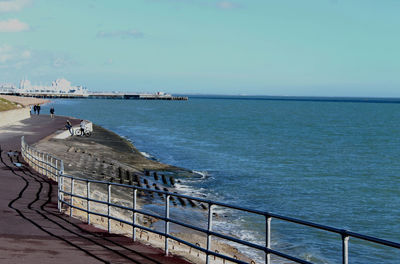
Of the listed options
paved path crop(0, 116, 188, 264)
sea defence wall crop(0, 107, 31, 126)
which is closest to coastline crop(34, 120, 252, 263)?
paved path crop(0, 116, 188, 264)

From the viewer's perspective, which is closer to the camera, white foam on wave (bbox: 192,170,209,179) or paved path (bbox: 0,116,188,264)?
paved path (bbox: 0,116,188,264)

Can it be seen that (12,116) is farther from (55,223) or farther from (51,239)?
(51,239)

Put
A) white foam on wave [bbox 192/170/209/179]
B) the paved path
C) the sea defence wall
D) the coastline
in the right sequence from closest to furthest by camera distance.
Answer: the paved path, the coastline, white foam on wave [bbox 192/170/209/179], the sea defence wall

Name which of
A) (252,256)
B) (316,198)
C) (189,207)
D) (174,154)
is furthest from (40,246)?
(174,154)

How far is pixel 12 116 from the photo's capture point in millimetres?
58969

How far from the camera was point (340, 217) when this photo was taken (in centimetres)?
2598

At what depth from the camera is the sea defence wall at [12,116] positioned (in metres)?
54.9

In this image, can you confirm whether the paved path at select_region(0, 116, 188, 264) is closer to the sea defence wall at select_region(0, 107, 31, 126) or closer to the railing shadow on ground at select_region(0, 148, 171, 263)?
the railing shadow on ground at select_region(0, 148, 171, 263)

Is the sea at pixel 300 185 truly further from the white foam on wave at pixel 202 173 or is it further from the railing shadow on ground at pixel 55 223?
Answer: the railing shadow on ground at pixel 55 223

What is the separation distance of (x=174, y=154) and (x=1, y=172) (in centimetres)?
3105

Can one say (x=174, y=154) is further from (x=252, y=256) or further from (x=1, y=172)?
(x=252, y=256)

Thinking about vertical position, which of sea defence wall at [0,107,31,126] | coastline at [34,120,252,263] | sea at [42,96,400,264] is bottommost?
Answer: sea at [42,96,400,264]

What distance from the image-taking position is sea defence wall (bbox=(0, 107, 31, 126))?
180 ft

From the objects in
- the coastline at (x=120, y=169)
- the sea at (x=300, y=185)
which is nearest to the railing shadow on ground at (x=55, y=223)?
the coastline at (x=120, y=169)
